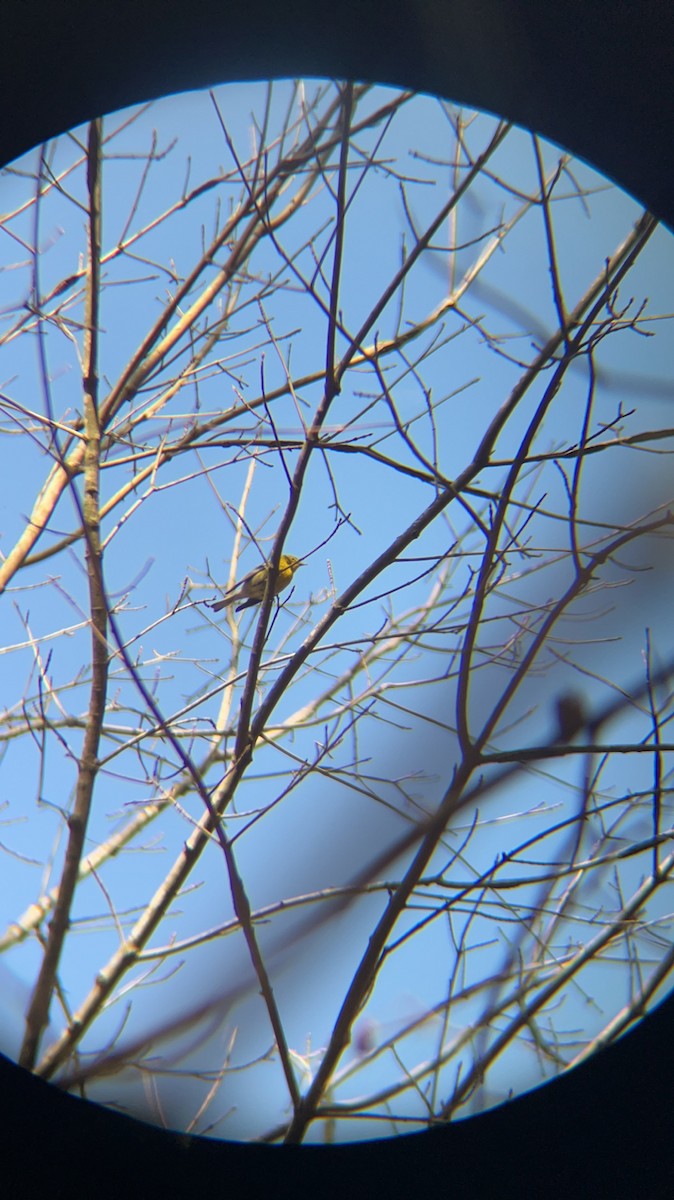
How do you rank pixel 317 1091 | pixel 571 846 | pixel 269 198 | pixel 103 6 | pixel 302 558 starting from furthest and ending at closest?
pixel 269 198 < pixel 302 558 < pixel 571 846 < pixel 317 1091 < pixel 103 6

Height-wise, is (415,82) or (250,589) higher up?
(415,82)

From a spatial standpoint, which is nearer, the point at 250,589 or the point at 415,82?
the point at 415,82

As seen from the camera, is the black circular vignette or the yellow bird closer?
the black circular vignette

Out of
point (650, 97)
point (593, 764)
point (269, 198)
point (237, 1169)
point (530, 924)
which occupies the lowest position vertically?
point (237, 1169)

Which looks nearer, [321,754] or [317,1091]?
[317,1091]

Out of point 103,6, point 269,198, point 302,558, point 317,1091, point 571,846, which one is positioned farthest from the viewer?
point 269,198

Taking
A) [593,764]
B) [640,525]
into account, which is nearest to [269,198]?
[640,525]

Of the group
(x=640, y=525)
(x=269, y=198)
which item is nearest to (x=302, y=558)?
(x=640, y=525)

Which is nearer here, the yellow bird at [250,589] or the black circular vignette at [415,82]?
the black circular vignette at [415,82]

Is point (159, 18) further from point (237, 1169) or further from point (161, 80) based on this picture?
point (237, 1169)

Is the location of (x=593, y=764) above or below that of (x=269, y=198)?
below
